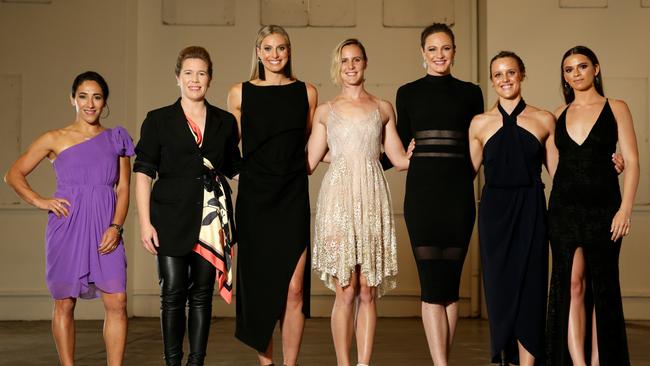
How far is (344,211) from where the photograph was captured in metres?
4.50

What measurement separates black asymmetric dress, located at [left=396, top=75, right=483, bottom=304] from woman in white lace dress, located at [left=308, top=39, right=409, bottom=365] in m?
0.13

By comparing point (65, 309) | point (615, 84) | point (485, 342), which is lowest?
point (485, 342)

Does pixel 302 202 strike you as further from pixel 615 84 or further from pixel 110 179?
pixel 615 84

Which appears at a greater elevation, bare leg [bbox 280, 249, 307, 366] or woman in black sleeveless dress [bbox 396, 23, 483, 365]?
woman in black sleeveless dress [bbox 396, 23, 483, 365]

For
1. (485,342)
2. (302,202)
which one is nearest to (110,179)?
(302,202)

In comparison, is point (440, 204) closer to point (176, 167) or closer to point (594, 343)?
point (594, 343)

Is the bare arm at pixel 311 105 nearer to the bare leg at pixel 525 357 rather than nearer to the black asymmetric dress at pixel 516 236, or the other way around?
the black asymmetric dress at pixel 516 236

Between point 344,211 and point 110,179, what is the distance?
112 centimetres

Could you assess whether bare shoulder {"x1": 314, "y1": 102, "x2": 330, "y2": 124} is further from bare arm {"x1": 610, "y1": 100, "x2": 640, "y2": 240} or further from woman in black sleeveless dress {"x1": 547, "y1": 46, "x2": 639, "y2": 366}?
bare arm {"x1": 610, "y1": 100, "x2": 640, "y2": 240}

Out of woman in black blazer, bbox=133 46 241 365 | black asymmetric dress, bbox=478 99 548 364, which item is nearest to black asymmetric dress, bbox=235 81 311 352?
woman in black blazer, bbox=133 46 241 365

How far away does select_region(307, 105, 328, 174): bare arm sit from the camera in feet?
15.2

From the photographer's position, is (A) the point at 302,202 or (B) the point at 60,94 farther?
(B) the point at 60,94

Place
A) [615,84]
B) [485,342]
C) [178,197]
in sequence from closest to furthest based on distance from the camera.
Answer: [178,197]
[485,342]
[615,84]

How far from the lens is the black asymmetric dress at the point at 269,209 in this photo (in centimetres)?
454
